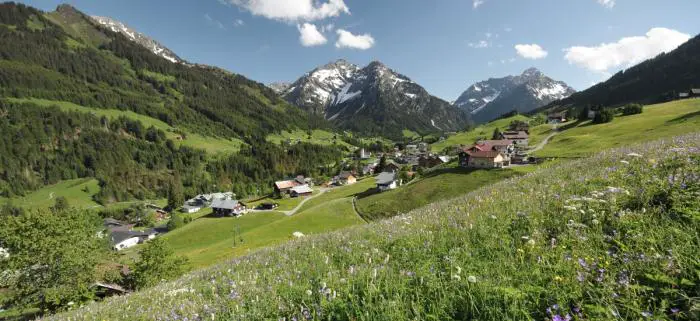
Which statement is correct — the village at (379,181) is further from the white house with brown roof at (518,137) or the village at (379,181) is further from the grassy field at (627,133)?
the grassy field at (627,133)

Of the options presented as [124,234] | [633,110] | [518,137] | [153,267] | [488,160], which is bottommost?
[124,234]

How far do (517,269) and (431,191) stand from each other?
71.2 m

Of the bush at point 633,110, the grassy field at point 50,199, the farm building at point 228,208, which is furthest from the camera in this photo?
the grassy field at point 50,199

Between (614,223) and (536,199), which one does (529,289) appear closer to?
(614,223)

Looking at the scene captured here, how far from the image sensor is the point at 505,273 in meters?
4.49

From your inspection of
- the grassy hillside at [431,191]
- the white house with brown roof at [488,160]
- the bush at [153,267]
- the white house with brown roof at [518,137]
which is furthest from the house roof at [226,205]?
the white house with brown roof at [518,137]

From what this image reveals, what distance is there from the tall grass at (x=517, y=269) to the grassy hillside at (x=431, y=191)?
60.0m

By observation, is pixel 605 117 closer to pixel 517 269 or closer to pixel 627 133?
pixel 627 133

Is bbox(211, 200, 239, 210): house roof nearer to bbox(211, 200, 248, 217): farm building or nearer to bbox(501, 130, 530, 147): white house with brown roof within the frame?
bbox(211, 200, 248, 217): farm building

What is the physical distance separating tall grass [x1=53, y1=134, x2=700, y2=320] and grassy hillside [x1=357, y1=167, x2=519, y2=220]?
59951 millimetres

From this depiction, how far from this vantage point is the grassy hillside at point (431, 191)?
69062 millimetres

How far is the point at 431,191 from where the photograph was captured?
241 ft

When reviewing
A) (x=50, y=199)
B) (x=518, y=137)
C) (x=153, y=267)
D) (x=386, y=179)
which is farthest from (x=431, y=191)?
(x=50, y=199)

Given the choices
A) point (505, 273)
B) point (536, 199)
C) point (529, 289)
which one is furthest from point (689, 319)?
point (536, 199)
